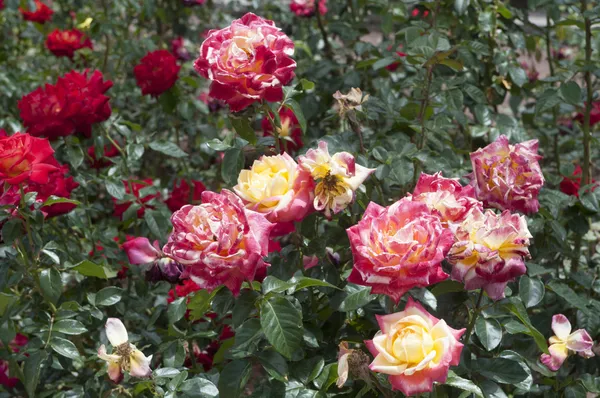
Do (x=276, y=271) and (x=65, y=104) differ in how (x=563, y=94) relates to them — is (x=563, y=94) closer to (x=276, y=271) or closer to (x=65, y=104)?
(x=276, y=271)

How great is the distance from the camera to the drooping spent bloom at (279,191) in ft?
3.55

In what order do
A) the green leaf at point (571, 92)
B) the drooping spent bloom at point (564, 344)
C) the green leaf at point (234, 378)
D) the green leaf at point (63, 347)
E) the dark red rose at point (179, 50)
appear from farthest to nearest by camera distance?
the dark red rose at point (179, 50)
the green leaf at point (571, 92)
the green leaf at point (63, 347)
the drooping spent bloom at point (564, 344)
the green leaf at point (234, 378)

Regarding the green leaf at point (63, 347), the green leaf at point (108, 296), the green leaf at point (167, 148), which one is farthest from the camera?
the green leaf at point (167, 148)

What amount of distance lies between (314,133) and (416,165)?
0.88 meters

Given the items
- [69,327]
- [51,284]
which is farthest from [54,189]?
[69,327]

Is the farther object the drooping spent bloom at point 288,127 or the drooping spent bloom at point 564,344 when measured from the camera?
the drooping spent bloom at point 288,127

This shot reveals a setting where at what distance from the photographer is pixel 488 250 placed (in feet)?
3.28

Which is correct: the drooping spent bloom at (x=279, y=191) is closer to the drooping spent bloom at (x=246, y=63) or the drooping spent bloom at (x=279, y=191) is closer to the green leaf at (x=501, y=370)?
the drooping spent bloom at (x=246, y=63)

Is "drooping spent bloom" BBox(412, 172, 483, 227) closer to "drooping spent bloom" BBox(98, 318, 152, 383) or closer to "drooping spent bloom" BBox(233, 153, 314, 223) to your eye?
"drooping spent bloom" BBox(233, 153, 314, 223)

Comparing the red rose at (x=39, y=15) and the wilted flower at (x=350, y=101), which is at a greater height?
the wilted flower at (x=350, y=101)

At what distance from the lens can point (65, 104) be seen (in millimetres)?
1638

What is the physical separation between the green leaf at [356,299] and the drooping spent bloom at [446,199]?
16 centimetres

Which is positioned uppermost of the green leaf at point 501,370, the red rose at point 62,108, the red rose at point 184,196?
the red rose at point 62,108

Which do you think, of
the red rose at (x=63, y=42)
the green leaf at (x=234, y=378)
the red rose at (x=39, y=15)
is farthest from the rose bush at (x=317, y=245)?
the red rose at (x=39, y=15)
